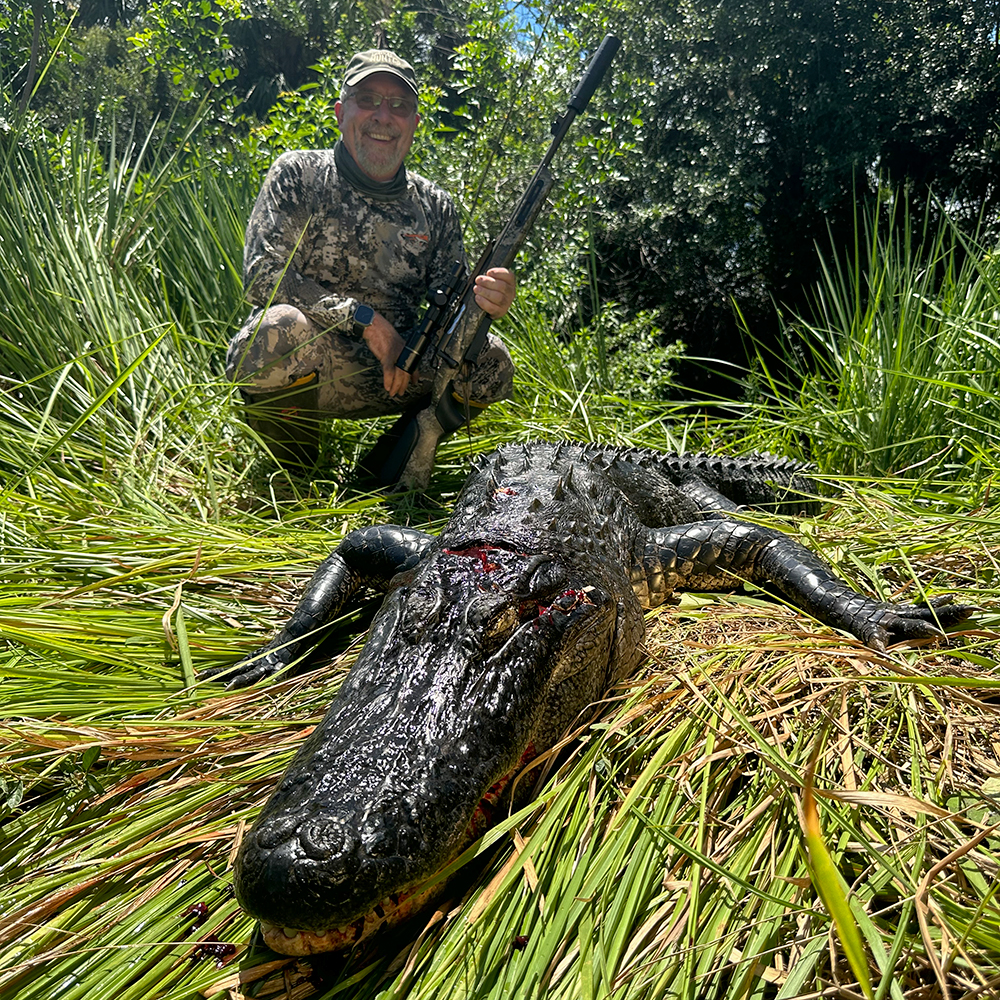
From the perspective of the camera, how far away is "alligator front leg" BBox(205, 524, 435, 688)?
2270mm

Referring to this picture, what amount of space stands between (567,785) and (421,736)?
0.37m

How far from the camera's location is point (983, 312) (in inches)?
135

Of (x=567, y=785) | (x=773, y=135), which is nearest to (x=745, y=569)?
(x=567, y=785)

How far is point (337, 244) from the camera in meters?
4.30

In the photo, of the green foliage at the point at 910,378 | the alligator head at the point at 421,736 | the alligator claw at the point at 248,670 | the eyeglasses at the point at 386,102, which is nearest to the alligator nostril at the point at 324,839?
the alligator head at the point at 421,736

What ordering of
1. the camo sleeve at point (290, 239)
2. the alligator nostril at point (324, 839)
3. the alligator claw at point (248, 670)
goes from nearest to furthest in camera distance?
the alligator nostril at point (324, 839) < the alligator claw at point (248, 670) < the camo sleeve at point (290, 239)

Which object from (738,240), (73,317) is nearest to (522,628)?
(73,317)

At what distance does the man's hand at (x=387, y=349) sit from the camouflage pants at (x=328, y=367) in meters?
0.13

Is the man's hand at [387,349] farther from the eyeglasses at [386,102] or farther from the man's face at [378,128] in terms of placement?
the eyeglasses at [386,102]

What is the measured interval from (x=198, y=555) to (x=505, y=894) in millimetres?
1565

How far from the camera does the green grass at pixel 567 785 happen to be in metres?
1.19

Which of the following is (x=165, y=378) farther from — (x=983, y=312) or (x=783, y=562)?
(x=983, y=312)

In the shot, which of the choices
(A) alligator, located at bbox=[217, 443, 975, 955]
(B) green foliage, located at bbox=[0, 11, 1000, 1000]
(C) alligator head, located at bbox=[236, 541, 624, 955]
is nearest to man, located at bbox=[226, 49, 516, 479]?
(B) green foliage, located at bbox=[0, 11, 1000, 1000]

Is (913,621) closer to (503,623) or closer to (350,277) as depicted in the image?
(503,623)
